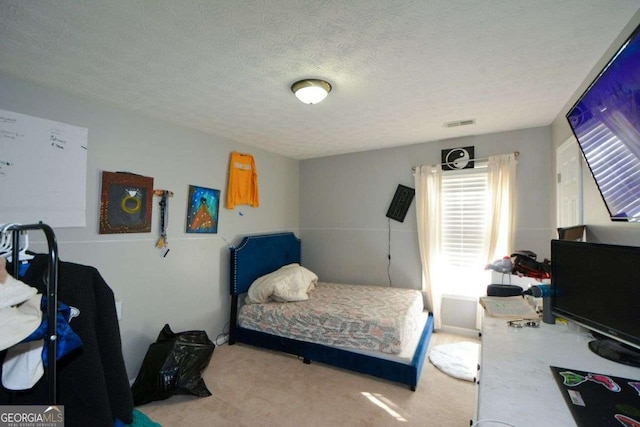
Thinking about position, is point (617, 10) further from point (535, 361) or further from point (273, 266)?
point (273, 266)

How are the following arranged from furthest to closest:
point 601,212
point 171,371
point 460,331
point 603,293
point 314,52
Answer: point 460,331
point 171,371
point 601,212
point 314,52
point 603,293

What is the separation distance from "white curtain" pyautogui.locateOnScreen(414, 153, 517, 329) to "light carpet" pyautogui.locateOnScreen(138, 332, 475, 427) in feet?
3.38

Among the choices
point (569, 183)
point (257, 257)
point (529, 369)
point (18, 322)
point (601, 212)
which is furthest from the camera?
point (257, 257)

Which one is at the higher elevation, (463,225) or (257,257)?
(463,225)

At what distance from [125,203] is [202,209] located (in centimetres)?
74

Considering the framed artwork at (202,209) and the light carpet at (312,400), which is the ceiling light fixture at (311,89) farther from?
the light carpet at (312,400)

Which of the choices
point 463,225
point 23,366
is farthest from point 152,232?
point 463,225

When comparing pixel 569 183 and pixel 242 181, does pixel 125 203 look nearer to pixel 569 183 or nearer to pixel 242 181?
pixel 242 181

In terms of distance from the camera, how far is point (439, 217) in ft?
11.3

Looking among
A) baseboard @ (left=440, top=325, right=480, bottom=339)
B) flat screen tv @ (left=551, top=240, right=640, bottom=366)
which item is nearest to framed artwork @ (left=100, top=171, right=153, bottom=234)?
flat screen tv @ (left=551, top=240, right=640, bottom=366)

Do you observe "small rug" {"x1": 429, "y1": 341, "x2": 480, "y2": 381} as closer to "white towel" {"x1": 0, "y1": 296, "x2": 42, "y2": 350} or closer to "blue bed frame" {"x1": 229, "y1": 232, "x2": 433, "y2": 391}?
"blue bed frame" {"x1": 229, "y1": 232, "x2": 433, "y2": 391}

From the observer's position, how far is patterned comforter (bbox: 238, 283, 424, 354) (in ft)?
8.07

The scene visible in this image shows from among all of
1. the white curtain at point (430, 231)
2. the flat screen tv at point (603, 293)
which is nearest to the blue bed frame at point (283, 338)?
the white curtain at point (430, 231)

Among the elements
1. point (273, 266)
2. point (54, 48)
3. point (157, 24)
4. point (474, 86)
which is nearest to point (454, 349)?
point (273, 266)
